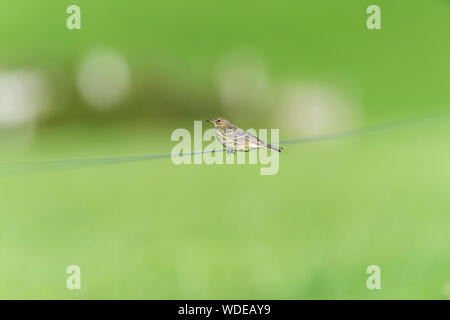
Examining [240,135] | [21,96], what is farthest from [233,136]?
[21,96]

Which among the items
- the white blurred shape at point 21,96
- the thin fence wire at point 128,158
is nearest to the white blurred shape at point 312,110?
the thin fence wire at point 128,158

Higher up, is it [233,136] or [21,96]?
[21,96]

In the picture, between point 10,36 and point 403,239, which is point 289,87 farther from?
point 10,36

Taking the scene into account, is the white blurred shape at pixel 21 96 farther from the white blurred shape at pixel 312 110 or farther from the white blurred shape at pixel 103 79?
the white blurred shape at pixel 312 110

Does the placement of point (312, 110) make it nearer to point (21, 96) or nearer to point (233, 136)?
point (233, 136)

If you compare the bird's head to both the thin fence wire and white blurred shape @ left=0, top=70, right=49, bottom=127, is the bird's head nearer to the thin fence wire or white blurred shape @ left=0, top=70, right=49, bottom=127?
the thin fence wire
